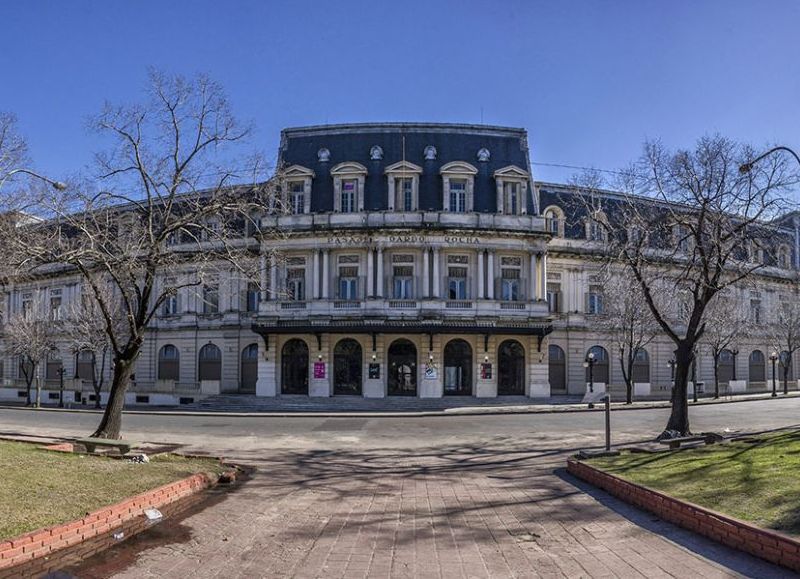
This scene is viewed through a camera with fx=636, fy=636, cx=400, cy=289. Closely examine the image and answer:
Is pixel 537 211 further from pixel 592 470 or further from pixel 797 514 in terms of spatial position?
pixel 797 514

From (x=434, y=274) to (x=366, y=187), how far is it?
776cm

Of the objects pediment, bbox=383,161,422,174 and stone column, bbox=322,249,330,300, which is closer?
stone column, bbox=322,249,330,300

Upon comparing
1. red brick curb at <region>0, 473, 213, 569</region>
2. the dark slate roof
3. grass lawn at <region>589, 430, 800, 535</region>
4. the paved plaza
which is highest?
the dark slate roof

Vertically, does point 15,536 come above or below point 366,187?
below

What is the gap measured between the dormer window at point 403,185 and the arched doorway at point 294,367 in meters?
11.2

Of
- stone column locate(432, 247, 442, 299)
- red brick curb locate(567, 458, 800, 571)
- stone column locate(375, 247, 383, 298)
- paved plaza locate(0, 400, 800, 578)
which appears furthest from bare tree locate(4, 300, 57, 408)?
red brick curb locate(567, 458, 800, 571)

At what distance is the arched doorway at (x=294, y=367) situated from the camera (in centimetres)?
4269

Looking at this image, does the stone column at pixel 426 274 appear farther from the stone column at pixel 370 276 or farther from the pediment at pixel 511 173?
the pediment at pixel 511 173

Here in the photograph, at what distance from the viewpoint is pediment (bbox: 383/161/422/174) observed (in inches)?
1668

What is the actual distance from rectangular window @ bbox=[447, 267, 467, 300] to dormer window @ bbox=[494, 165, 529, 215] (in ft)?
16.2

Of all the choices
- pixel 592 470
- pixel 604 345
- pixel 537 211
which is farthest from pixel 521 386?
pixel 592 470

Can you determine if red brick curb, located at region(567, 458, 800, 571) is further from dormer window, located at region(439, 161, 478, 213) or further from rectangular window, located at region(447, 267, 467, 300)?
dormer window, located at region(439, 161, 478, 213)

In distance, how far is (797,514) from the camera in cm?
798

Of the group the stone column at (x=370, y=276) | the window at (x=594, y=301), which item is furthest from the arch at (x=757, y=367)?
the stone column at (x=370, y=276)
